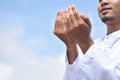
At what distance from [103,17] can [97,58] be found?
1173 mm

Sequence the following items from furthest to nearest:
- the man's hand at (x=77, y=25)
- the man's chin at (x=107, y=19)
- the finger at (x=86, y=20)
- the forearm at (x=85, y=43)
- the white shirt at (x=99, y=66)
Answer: the man's chin at (x=107, y=19)
the forearm at (x=85, y=43)
the finger at (x=86, y=20)
the man's hand at (x=77, y=25)
the white shirt at (x=99, y=66)

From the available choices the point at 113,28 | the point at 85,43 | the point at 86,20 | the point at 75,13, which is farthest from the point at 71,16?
the point at 113,28

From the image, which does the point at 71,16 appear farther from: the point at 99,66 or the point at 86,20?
the point at 99,66

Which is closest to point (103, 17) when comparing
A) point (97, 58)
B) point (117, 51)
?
point (117, 51)

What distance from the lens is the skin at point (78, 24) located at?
13.0 feet

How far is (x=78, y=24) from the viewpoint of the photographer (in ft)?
12.9

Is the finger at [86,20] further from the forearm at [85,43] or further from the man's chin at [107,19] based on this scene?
the man's chin at [107,19]

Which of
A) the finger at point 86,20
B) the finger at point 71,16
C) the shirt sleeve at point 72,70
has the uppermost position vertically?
the finger at point 71,16

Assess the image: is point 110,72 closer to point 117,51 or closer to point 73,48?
point 117,51

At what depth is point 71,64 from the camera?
4355mm

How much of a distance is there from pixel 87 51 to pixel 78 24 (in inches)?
15.6

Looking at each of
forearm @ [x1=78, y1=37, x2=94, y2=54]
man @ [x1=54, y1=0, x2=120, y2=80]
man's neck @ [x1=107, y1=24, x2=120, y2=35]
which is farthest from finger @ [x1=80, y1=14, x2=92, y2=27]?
man's neck @ [x1=107, y1=24, x2=120, y2=35]

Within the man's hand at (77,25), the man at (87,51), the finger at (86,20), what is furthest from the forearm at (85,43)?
the finger at (86,20)

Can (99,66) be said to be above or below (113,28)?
above
